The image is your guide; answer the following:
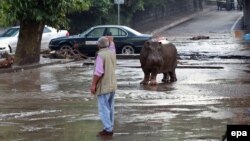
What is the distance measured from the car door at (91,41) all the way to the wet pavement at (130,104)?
484 cm

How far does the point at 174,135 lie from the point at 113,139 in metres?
0.97

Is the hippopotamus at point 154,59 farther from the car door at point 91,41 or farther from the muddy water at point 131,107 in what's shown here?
the car door at point 91,41

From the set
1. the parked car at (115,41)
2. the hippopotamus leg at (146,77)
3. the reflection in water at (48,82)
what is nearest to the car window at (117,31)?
the parked car at (115,41)

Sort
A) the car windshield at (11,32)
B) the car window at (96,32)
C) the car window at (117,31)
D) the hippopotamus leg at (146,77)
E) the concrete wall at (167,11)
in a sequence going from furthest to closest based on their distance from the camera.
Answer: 1. the concrete wall at (167,11)
2. the car windshield at (11,32)
3. the car window at (96,32)
4. the car window at (117,31)
5. the hippopotamus leg at (146,77)

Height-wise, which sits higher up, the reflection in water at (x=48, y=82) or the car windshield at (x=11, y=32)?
the car windshield at (x=11, y=32)

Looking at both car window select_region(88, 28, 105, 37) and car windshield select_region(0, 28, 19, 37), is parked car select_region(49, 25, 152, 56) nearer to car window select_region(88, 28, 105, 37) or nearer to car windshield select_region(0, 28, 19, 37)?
car window select_region(88, 28, 105, 37)

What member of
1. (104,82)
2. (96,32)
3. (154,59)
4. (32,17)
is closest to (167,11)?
A: (96,32)

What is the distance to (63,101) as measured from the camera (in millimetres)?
14883

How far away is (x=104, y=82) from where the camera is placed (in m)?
10.5

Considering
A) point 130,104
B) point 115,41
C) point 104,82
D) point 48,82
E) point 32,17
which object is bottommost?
point 48,82

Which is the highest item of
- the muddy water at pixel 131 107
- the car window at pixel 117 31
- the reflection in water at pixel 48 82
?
the car window at pixel 117 31

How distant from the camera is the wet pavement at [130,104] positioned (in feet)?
35.3

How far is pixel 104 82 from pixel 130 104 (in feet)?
12.1

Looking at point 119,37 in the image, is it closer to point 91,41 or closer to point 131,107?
point 91,41
